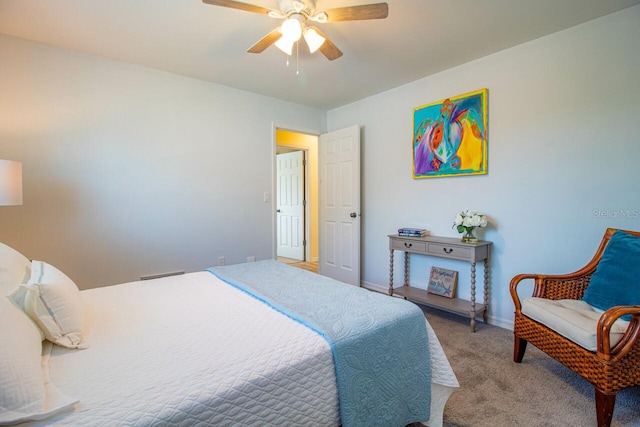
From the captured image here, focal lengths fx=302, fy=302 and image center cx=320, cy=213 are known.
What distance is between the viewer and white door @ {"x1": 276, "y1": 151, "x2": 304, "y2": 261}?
5660 millimetres

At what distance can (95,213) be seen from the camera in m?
2.73

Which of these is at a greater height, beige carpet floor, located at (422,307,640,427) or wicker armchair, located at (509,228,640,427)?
wicker armchair, located at (509,228,640,427)

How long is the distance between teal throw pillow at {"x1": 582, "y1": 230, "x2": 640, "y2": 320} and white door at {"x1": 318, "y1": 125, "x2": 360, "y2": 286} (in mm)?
2277

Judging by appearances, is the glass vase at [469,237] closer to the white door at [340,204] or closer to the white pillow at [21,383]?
the white door at [340,204]

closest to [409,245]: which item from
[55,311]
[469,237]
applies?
[469,237]

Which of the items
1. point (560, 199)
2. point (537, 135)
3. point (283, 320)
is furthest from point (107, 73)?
point (560, 199)

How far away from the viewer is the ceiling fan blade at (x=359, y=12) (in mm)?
1682

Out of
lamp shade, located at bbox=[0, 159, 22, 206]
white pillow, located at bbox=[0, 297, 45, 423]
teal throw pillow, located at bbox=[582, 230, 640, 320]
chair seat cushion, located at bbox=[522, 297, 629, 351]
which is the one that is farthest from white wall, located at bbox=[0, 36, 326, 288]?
teal throw pillow, located at bbox=[582, 230, 640, 320]

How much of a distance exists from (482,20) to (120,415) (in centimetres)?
288

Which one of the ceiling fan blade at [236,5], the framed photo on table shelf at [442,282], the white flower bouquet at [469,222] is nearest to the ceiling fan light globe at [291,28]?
the ceiling fan blade at [236,5]

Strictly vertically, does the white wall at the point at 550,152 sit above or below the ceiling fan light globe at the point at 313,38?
below

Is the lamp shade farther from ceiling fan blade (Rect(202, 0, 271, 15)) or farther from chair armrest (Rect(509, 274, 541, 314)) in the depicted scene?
chair armrest (Rect(509, 274, 541, 314))

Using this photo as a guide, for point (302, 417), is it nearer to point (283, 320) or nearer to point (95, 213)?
point (283, 320)

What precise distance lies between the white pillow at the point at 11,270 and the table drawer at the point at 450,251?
2.85 meters
